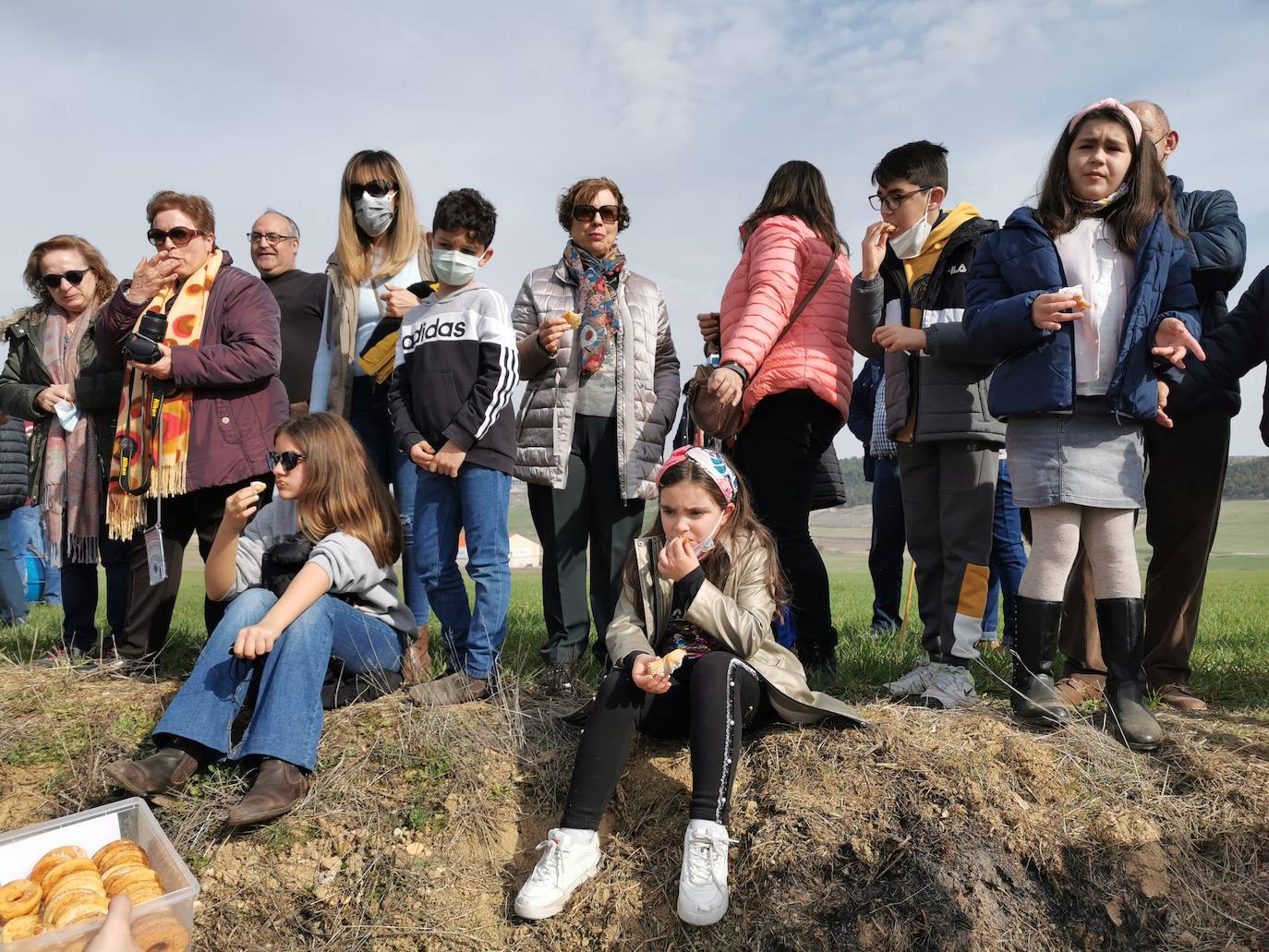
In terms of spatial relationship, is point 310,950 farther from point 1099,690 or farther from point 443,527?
point 1099,690

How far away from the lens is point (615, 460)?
4781mm

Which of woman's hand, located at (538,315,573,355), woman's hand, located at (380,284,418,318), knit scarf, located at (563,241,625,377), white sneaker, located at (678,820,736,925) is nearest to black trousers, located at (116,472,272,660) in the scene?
woman's hand, located at (380,284,418,318)

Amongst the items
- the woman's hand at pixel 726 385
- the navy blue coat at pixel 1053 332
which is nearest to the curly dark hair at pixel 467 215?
the woman's hand at pixel 726 385

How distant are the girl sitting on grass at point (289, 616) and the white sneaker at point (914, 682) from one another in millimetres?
2186

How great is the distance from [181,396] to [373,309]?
1.06 metres

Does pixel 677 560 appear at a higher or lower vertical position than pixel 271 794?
higher

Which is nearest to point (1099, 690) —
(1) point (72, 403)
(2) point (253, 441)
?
(2) point (253, 441)

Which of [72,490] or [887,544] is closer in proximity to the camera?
[72,490]

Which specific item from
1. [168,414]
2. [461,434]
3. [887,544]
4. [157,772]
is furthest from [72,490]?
[887,544]

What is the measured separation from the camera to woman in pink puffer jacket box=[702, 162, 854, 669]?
4336mm

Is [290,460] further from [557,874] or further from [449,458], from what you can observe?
[557,874]

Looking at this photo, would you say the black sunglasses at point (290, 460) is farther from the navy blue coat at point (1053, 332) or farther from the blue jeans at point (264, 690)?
the navy blue coat at point (1053, 332)

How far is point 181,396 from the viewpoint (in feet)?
15.5

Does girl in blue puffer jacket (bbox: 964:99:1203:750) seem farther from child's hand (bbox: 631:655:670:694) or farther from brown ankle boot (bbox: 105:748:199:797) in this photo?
brown ankle boot (bbox: 105:748:199:797)
